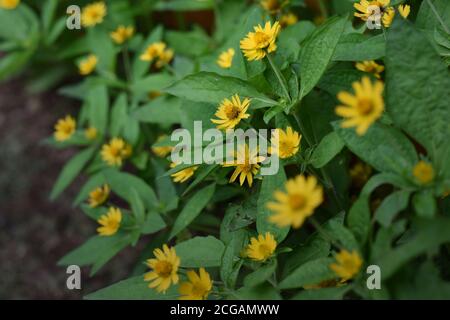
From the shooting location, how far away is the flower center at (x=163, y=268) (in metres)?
0.95

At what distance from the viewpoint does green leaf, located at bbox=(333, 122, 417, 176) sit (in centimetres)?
86

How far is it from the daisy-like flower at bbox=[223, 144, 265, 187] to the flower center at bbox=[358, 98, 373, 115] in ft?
0.85

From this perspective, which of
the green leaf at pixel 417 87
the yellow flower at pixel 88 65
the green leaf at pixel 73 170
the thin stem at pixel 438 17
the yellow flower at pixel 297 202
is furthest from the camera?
the yellow flower at pixel 88 65

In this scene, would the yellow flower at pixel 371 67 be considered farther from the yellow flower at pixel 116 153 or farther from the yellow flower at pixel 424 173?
the yellow flower at pixel 116 153

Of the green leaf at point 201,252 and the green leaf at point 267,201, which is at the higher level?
the green leaf at point 267,201

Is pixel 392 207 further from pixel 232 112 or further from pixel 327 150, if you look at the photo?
pixel 232 112

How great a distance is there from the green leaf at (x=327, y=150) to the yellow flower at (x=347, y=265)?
21 centimetres

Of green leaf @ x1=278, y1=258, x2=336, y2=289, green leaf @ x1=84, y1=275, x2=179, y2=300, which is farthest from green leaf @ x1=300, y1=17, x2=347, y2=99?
green leaf @ x1=84, y1=275, x2=179, y2=300

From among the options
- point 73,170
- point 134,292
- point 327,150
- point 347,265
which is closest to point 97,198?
point 73,170

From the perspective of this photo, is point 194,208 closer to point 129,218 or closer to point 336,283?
point 129,218

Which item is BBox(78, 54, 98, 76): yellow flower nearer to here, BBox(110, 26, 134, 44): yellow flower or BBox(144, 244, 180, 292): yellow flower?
BBox(110, 26, 134, 44): yellow flower

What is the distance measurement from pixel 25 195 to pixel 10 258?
24 cm

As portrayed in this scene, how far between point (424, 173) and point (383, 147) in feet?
0.25

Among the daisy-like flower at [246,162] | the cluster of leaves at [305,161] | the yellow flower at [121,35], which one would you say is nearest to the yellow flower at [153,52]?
the cluster of leaves at [305,161]
